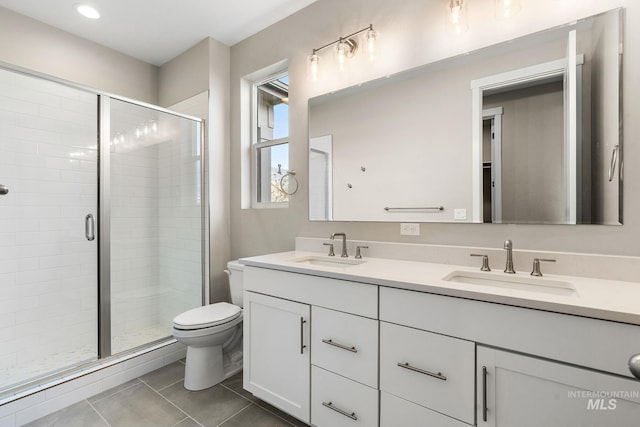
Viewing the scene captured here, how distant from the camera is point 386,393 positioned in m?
1.25

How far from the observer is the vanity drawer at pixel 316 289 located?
131 cm

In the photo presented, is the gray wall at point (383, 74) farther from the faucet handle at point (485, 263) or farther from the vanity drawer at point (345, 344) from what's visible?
the vanity drawer at point (345, 344)

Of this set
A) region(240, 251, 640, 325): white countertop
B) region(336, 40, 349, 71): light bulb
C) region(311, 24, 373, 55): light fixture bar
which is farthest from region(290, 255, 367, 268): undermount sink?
region(311, 24, 373, 55): light fixture bar

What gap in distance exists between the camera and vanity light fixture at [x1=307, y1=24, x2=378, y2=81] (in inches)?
72.2

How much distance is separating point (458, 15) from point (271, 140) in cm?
155

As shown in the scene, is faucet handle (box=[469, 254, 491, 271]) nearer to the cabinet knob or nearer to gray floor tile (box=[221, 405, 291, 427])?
the cabinet knob

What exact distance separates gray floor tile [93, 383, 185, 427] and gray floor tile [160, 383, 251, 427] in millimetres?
54

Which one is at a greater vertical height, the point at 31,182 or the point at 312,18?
the point at 312,18

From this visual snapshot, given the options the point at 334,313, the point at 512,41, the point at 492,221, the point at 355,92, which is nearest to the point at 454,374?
the point at 334,313

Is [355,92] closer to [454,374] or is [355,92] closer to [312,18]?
[312,18]

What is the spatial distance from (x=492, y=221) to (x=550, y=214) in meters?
0.23

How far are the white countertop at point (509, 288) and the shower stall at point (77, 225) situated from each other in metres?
1.30

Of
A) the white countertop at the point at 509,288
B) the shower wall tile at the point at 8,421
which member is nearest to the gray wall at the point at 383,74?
the white countertop at the point at 509,288

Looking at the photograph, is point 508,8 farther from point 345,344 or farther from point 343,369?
point 343,369
